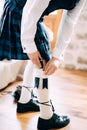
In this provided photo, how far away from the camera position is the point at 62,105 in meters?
2.07

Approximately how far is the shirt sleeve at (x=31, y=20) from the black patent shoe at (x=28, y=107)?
0.62 m

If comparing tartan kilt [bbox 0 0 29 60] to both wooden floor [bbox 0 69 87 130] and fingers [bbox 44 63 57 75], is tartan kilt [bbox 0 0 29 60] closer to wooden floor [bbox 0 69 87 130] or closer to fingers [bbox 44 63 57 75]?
fingers [bbox 44 63 57 75]

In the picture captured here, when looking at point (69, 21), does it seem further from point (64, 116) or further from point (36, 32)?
point (64, 116)

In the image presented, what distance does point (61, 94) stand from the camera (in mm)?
2285

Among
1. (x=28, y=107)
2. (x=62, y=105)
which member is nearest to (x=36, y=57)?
(x=28, y=107)

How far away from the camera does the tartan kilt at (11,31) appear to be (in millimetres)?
1600

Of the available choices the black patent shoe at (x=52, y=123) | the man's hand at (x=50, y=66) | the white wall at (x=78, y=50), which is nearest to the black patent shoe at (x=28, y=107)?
the black patent shoe at (x=52, y=123)

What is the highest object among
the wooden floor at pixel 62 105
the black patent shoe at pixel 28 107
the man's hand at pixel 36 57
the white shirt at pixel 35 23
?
the white shirt at pixel 35 23

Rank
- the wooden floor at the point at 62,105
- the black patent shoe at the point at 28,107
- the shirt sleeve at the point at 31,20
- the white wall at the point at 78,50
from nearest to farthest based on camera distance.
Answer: the shirt sleeve at the point at 31,20 < the wooden floor at the point at 62,105 < the black patent shoe at the point at 28,107 < the white wall at the point at 78,50

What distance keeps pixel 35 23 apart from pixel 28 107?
0.77 metres

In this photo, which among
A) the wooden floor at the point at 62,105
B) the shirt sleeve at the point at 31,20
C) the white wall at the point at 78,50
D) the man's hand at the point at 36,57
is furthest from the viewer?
the white wall at the point at 78,50

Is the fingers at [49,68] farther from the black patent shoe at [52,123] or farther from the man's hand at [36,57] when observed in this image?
the black patent shoe at [52,123]

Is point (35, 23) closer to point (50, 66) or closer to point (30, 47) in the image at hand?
point (30, 47)

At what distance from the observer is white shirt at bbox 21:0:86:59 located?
51.1 inches
